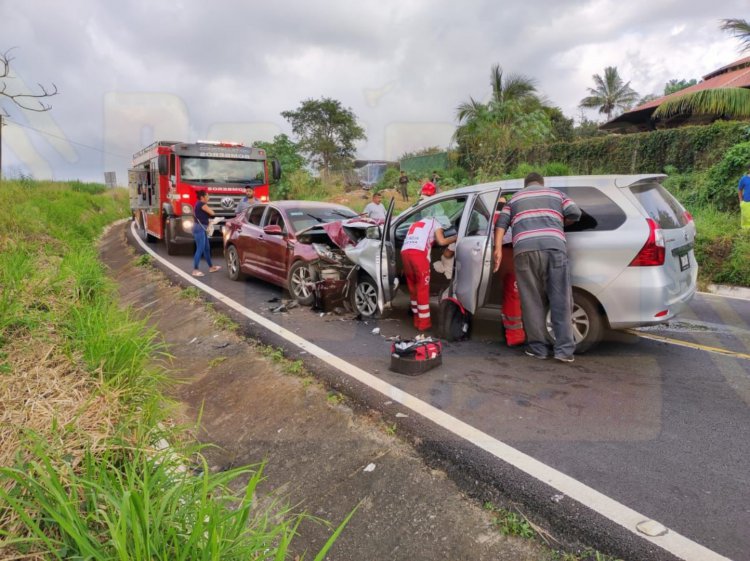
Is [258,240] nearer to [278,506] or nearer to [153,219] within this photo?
[278,506]

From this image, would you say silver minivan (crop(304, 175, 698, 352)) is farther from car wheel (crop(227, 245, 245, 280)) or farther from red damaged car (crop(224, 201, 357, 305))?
car wheel (crop(227, 245, 245, 280))

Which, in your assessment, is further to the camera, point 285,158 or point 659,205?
point 285,158

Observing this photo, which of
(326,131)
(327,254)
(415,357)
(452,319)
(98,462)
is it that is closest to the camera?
(98,462)

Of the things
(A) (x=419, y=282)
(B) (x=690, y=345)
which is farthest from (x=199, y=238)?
(B) (x=690, y=345)

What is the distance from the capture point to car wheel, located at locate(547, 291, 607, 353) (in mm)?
4863

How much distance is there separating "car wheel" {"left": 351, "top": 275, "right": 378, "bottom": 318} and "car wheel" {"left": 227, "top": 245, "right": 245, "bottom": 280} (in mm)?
3449

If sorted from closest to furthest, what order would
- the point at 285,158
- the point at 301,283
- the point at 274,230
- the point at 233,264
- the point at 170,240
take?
the point at 301,283 → the point at 274,230 → the point at 233,264 → the point at 170,240 → the point at 285,158

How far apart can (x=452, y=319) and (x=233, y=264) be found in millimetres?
5445

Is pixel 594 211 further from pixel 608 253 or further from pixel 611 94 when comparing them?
pixel 611 94

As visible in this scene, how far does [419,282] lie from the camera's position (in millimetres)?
5684

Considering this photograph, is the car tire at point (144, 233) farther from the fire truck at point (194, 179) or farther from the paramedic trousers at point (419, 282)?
the paramedic trousers at point (419, 282)

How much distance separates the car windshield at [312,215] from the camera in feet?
26.5

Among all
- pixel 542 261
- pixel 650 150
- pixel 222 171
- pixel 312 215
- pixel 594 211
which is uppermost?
pixel 650 150

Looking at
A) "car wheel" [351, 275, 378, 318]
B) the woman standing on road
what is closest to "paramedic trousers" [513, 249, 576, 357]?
"car wheel" [351, 275, 378, 318]
